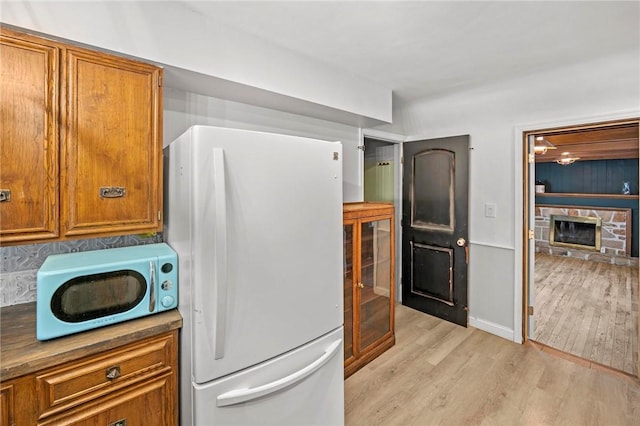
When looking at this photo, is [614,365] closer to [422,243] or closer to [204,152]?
[422,243]

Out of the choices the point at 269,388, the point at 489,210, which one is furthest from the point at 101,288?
the point at 489,210

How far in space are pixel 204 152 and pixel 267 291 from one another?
0.65 meters

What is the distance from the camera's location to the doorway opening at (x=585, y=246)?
2.88m

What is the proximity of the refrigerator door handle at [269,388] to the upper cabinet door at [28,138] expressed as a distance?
986mm

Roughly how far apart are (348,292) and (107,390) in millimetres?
1621

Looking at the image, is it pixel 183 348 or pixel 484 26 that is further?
pixel 484 26

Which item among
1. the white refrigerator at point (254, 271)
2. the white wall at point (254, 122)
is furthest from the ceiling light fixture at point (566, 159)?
the white refrigerator at point (254, 271)

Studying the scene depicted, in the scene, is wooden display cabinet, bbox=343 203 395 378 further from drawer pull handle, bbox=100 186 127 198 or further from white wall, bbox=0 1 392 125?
drawer pull handle, bbox=100 186 127 198

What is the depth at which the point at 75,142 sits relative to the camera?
132 centimetres

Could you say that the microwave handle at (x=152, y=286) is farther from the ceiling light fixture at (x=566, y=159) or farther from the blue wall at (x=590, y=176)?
the blue wall at (x=590, y=176)

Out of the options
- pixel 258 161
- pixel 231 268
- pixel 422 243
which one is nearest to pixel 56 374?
pixel 231 268

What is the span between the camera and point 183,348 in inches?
Result: 54.7

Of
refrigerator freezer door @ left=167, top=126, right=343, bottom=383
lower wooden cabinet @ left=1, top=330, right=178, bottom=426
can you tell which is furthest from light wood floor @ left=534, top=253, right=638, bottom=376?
lower wooden cabinet @ left=1, top=330, right=178, bottom=426

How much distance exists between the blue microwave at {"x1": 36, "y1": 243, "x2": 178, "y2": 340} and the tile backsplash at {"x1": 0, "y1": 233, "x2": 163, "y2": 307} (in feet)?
0.73
